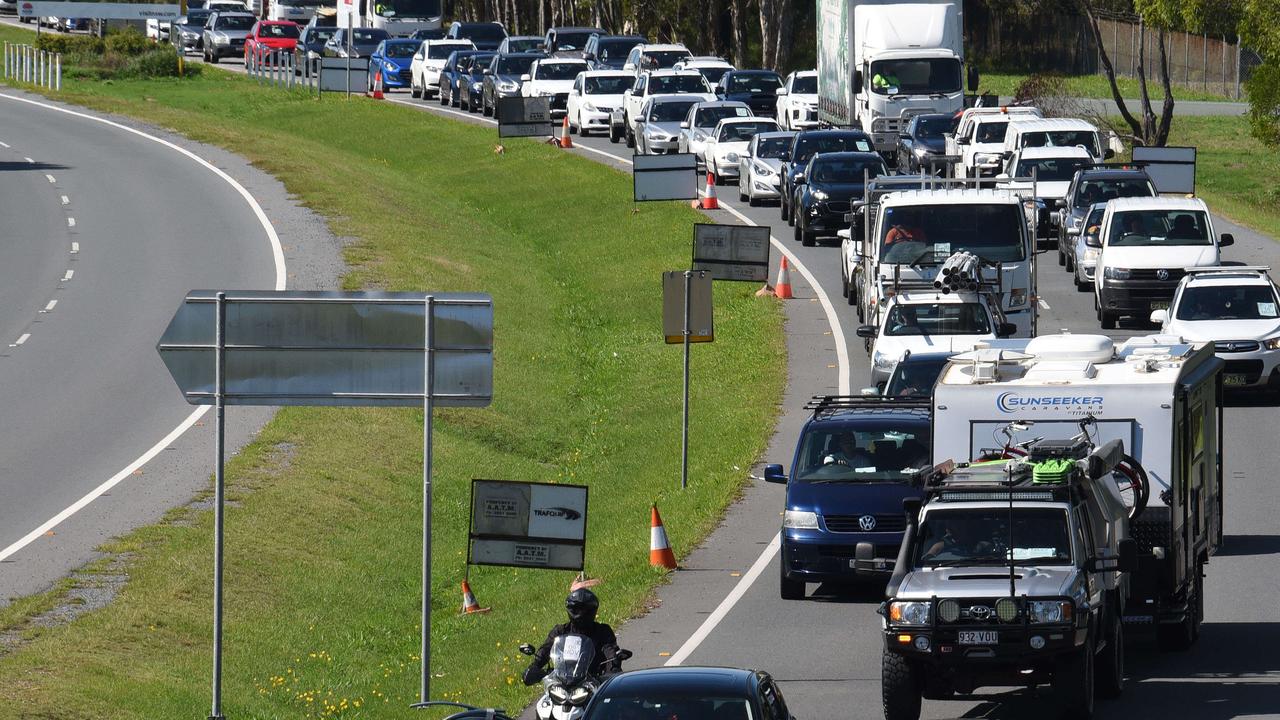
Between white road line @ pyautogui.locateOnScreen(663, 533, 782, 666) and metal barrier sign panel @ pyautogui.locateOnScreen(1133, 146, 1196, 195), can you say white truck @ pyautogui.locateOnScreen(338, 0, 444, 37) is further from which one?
white road line @ pyautogui.locateOnScreen(663, 533, 782, 666)

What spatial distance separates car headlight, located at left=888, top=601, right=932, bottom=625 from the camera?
14117 millimetres

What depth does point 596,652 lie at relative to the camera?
40.6 ft

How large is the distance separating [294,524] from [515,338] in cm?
1272

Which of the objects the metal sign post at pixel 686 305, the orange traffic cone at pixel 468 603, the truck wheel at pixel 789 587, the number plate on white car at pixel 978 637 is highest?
the metal sign post at pixel 686 305

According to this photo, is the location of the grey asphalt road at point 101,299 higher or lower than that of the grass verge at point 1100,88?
lower

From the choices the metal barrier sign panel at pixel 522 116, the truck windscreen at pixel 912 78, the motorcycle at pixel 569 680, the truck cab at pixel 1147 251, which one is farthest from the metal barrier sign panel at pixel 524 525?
the metal barrier sign panel at pixel 522 116

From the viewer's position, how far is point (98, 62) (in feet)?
262

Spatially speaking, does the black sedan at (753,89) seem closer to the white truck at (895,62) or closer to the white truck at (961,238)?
the white truck at (895,62)

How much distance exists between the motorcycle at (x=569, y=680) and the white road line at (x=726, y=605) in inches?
180

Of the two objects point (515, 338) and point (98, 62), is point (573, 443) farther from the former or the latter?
point (98, 62)

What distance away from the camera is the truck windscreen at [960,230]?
2972 cm

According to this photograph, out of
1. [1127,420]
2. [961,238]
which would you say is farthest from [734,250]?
[1127,420]

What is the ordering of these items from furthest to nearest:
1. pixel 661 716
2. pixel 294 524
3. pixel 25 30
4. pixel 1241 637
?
pixel 25 30 → pixel 294 524 → pixel 1241 637 → pixel 661 716

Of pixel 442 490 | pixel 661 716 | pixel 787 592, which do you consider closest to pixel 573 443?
pixel 442 490
